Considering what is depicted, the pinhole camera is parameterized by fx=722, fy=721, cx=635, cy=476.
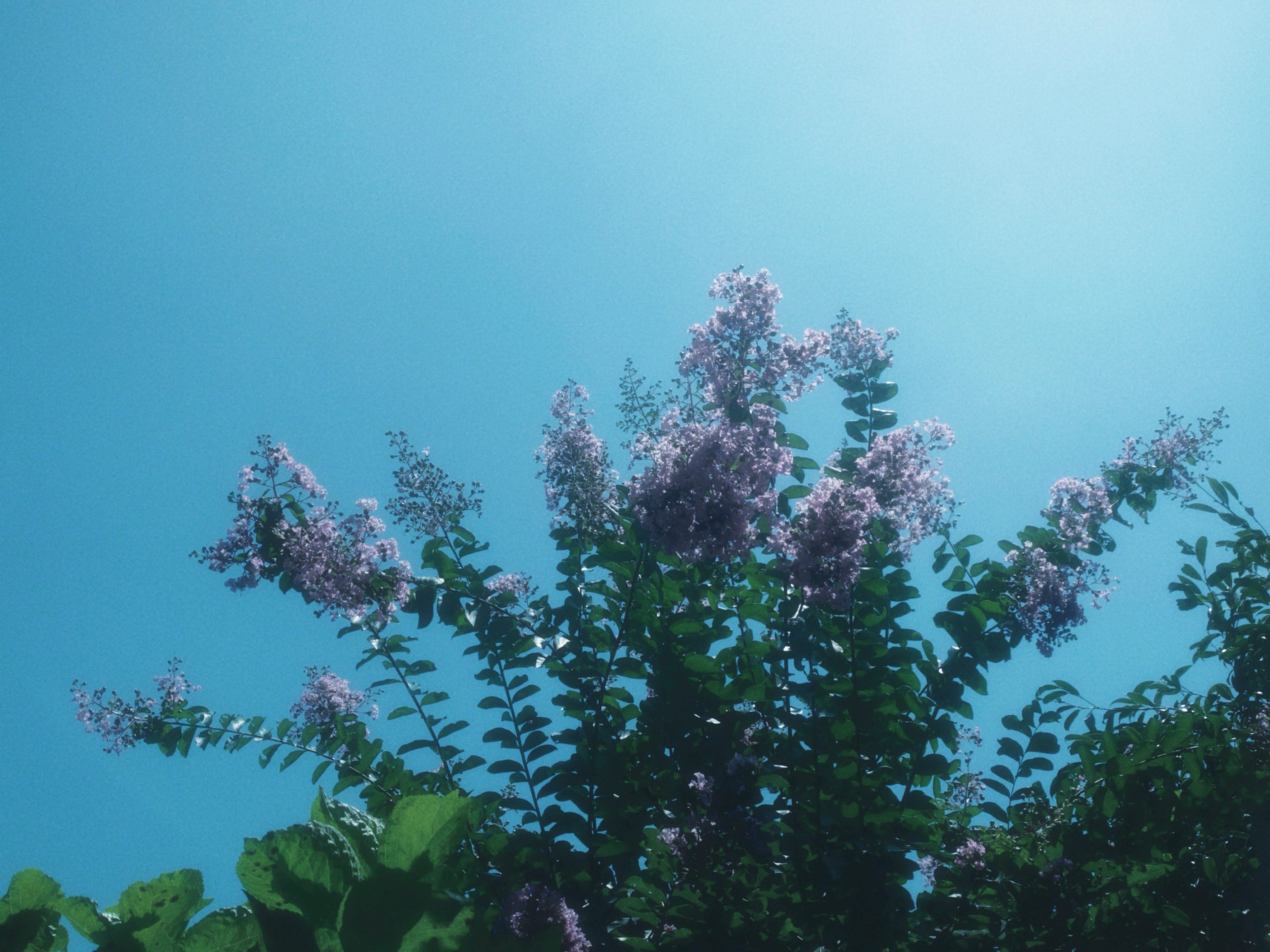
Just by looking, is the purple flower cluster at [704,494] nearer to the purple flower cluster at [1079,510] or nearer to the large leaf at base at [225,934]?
the purple flower cluster at [1079,510]

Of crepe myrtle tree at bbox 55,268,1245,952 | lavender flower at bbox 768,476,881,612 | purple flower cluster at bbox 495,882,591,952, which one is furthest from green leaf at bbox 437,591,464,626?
lavender flower at bbox 768,476,881,612

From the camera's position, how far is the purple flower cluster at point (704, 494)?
10.7ft

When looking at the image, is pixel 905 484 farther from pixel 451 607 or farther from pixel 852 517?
pixel 451 607

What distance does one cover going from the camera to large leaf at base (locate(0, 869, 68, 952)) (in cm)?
127

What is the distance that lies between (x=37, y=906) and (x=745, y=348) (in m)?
3.48

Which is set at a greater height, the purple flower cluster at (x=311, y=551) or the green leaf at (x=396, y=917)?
the purple flower cluster at (x=311, y=551)

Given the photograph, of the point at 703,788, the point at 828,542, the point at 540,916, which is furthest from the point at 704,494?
the point at 540,916

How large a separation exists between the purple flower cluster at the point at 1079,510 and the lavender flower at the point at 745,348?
1.50m

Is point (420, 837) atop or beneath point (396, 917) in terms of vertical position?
atop

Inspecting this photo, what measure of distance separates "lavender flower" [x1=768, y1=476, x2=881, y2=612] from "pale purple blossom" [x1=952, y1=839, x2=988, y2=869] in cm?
122

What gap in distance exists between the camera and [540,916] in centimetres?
275

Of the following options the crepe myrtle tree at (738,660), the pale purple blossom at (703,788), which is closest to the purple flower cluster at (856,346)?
the crepe myrtle tree at (738,660)

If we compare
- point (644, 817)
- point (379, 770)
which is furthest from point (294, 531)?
point (644, 817)

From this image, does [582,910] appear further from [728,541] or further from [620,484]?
[620,484]
